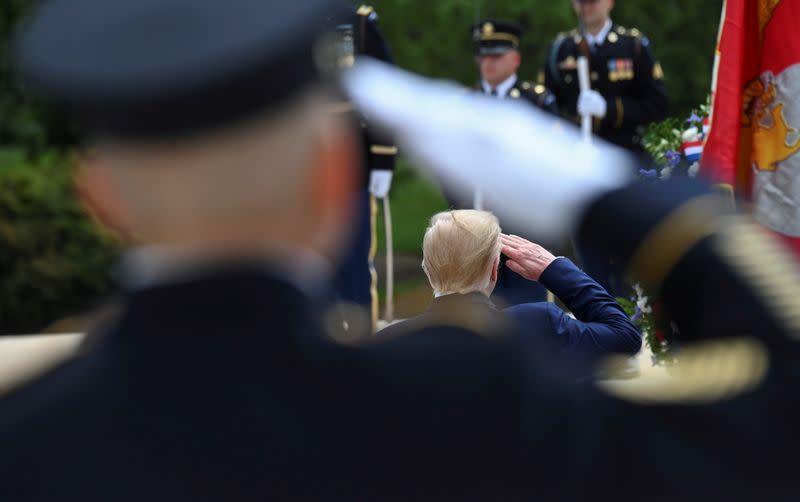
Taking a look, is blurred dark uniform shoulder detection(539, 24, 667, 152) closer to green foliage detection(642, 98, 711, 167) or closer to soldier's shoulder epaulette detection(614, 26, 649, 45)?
soldier's shoulder epaulette detection(614, 26, 649, 45)

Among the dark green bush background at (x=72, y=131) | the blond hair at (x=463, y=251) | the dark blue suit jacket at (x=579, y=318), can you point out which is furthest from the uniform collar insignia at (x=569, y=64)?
the blond hair at (x=463, y=251)

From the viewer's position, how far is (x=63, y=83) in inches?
39.2

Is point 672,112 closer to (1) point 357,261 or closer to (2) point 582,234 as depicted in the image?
(1) point 357,261

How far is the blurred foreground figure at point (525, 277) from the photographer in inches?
98.7

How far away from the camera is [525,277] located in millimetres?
2699

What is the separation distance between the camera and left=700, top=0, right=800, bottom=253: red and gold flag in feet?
10.2

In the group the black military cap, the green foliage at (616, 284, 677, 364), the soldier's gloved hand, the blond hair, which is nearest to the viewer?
the blond hair

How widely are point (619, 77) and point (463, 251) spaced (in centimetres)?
494

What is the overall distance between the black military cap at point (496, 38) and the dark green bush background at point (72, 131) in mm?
227

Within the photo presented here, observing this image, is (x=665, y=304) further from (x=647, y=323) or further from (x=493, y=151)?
(x=647, y=323)

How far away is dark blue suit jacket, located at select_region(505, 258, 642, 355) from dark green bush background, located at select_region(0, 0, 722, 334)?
4.02m

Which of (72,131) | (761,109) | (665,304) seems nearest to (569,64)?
(72,131)

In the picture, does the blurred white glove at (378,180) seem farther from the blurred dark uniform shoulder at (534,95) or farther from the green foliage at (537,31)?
the green foliage at (537,31)

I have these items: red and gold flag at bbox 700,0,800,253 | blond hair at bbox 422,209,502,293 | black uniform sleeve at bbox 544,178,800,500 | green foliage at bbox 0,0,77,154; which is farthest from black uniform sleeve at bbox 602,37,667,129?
black uniform sleeve at bbox 544,178,800,500
